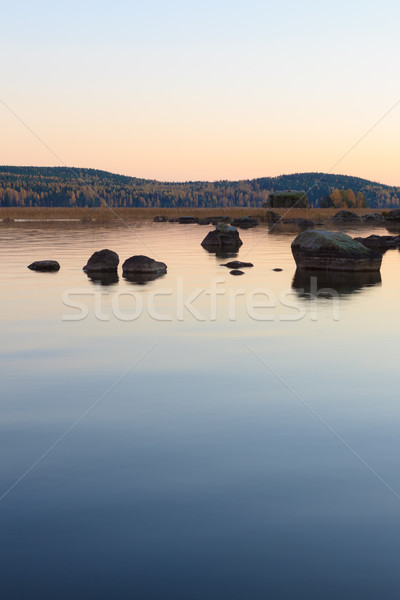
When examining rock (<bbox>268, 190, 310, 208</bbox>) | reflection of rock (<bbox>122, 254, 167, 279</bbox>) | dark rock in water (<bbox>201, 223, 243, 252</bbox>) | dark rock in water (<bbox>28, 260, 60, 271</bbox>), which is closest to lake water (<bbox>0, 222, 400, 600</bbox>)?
reflection of rock (<bbox>122, 254, 167, 279</bbox>)

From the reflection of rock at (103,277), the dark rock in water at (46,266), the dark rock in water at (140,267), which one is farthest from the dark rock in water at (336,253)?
the dark rock in water at (46,266)

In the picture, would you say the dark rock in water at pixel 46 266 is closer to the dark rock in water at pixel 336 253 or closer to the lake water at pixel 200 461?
the dark rock in water at pixel 336 253

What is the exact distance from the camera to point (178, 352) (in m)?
17.3

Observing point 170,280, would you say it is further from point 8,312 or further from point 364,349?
point 364,349

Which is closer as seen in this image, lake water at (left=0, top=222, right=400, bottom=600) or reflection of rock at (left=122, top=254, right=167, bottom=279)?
lake water at (left=0, top=222, right=400, bottom=600)

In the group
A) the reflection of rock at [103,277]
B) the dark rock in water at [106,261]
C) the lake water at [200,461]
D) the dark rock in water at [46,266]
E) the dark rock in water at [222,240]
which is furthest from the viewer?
the dark rock in water at [222,240]

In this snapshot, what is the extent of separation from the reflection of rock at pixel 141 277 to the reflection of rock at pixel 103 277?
626mm

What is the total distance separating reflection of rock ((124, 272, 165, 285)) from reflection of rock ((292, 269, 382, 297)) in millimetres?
7125

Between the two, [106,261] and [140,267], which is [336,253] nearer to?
[140,267]

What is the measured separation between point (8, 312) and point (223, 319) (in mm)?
7398

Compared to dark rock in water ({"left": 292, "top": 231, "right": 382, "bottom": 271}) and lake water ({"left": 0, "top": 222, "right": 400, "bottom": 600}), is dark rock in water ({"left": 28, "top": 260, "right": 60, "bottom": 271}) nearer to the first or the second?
dark rock in water ({"left": 292, "top": 231, "right": 382, "bottom": 271})

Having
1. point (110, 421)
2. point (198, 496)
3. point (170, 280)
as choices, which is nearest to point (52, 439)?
point (110, 421)

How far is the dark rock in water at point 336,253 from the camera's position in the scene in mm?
37281

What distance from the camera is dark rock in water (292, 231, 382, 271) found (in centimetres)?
3728
